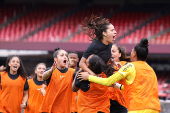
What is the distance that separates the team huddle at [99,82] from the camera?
182 inches

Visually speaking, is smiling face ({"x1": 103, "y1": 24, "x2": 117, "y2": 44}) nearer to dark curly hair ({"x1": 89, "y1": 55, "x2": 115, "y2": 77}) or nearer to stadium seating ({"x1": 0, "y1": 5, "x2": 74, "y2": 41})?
dark curly hair ({"x1": 89, "y1": 55, "x2": 115, "y2": 77})

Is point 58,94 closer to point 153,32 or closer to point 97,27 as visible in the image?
point 97,27

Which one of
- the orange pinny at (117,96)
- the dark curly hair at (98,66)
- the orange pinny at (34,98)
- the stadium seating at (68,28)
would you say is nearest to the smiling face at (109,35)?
the dark curly hair at (98,66)

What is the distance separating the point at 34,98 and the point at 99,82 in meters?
3.18

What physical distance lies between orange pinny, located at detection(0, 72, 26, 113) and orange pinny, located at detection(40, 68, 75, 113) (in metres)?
1.22

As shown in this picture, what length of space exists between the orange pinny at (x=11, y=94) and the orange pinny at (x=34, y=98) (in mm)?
473

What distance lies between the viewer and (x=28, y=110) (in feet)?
24.1

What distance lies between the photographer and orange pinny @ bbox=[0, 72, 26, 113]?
21.9 ft

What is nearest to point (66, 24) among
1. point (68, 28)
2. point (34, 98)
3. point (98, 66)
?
point (68, 28)

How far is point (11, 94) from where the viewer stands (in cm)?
674

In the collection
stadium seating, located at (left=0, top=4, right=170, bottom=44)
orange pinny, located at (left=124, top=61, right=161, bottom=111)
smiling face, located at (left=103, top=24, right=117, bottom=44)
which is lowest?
orange pinny, located at (left=124, top=61, right=161, bottom=111)

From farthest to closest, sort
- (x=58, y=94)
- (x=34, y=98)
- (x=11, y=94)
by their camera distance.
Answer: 1. (x=34, y=98)
2. (x=11, y=94)
3. (x=58, y=94)

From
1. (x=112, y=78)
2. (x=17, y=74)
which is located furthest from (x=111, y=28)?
A: (x=17, y=74)

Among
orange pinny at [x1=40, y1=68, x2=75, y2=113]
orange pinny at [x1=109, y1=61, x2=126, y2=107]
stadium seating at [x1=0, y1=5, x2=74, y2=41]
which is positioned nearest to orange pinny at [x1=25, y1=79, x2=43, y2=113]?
orange pinny at [x1=40, y1=68, x2=75, y2=113]
